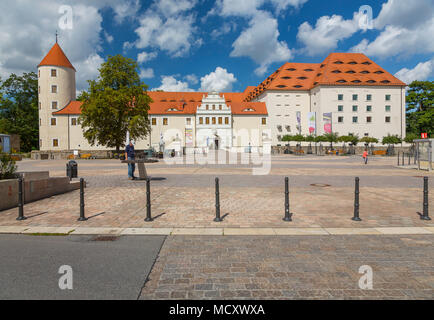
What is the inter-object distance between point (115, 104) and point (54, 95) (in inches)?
1083

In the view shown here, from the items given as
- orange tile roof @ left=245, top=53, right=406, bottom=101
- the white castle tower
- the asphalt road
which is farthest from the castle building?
the asphalt road

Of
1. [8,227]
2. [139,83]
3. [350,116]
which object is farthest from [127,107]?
[350,116]

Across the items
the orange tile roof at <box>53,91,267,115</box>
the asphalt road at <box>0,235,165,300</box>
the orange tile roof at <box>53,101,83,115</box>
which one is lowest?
the asphalt road at <box>0,235,165,300</box>

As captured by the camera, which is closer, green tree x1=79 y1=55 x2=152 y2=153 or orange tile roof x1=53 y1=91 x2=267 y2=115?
green tree x1=79 y1=55 x2=152 y2=153

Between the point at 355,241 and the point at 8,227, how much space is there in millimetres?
7375

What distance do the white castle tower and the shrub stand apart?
5596cm

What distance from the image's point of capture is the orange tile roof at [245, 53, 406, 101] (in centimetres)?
6750

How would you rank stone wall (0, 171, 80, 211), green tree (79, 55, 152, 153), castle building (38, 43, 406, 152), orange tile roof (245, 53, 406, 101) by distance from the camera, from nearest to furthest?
stone wall (0, 171, 80, 211) → green tree (79, 55, 152, 153) → castle building (38, 43, 406, 152) → orange tile roof (245, 53, 406, 101)

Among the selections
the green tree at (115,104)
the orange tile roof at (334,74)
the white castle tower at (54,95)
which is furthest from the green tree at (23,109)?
the orange tile roof at (334,74)

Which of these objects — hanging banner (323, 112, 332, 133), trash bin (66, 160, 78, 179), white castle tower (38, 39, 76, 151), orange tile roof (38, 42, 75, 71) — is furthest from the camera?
hanging banner (323, 112, 332, 133)

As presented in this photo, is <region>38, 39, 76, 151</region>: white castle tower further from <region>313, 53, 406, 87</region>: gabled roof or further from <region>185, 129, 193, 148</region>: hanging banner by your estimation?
<region>313, 53, 406, 87</region>: gabled roof

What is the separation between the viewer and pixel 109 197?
9578 millimetres

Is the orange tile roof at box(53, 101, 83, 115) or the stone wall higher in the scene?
the orange tile roof at box(53, 101, 83, 115)
